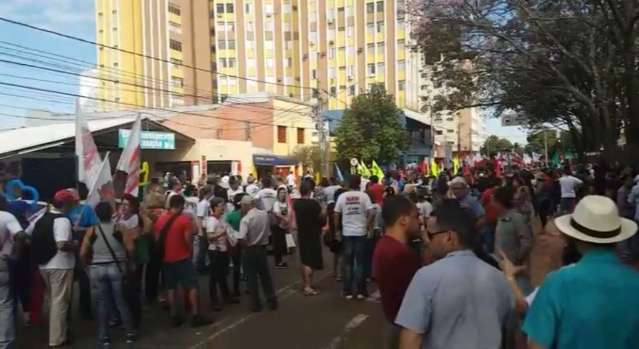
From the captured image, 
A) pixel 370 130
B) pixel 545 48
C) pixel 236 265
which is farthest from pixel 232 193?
pixel 370 130

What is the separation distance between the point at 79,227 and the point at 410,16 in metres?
16.2

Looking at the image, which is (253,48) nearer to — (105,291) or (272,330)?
(272,330)

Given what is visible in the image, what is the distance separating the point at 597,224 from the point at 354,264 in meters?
7.18

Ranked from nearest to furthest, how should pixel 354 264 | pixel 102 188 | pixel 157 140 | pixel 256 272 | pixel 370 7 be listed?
pixel 102 188, pixel 256 272, pixel 354 264, pixel 157 140, pixel 370 7

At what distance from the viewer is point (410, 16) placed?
22016 millimetres

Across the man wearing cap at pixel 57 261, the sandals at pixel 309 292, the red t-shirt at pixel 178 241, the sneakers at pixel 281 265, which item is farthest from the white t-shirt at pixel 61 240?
the sneakers at pixel 281 265

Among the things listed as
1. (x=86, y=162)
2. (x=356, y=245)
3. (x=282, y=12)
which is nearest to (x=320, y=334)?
(x=356, y=245)

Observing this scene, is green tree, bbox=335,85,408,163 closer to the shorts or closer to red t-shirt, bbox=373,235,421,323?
the shorts

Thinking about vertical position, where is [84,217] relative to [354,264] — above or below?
above

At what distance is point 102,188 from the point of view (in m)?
8.61

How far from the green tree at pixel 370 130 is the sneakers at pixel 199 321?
4261 cm

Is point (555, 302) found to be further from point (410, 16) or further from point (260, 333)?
point (410, 16)

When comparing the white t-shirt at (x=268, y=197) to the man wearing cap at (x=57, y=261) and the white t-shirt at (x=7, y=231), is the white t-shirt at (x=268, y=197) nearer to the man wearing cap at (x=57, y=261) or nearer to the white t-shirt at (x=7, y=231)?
the man wearing cap at (x=57, y=261)

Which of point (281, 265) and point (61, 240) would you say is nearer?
point (61, 240)
